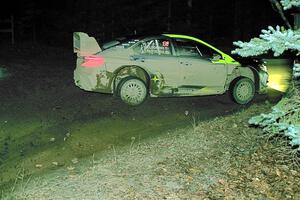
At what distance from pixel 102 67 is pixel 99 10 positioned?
15.2m

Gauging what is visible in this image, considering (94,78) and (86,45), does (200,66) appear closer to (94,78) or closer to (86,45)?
(94,78)

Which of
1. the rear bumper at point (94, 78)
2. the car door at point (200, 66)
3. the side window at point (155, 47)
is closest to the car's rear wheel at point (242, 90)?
the car door at point (200, 66)

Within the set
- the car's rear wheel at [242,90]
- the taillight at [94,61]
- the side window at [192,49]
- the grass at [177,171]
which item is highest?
the side window at [192,49]

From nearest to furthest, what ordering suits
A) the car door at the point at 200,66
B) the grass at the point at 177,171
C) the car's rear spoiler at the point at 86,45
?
the grass at the point at 177,171 < the car's rear spoiler at the point at 86,45 < the car door at the point at 200,66

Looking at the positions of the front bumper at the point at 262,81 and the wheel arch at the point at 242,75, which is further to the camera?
the front bumper at the point at 262,81

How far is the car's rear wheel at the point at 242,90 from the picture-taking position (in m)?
11.4

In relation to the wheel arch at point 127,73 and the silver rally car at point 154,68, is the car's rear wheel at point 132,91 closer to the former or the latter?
the silver rally car at point 154,68

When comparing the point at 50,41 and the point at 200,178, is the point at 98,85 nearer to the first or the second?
the point at 200,178

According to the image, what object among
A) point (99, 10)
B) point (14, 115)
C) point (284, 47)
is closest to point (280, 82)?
point (14, 115)

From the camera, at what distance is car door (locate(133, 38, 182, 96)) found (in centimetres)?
1045

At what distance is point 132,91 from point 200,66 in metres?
1.76

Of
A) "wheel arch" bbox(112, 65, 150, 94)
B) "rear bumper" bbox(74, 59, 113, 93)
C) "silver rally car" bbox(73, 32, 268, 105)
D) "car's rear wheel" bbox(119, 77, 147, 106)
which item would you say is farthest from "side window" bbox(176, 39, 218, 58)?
"rear bumper" bbox(74, 59, 113, 93)

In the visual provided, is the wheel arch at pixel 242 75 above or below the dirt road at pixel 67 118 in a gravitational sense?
above

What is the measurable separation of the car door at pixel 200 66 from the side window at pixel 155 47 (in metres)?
0.27
